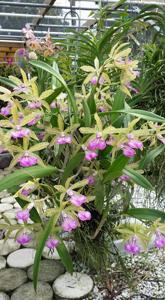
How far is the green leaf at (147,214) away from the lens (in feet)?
3.30

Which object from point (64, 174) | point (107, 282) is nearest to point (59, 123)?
point (64, 174)

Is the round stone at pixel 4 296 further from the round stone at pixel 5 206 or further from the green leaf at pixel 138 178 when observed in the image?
the round stone at pixel 5 206

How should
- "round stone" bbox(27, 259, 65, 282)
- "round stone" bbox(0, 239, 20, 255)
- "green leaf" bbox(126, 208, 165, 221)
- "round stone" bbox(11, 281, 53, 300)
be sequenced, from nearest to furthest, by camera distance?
"green leaf" bbox(126, 208, 165, 221), "round stone" bbox(11, 281, 53, 300), "round stone" bbox(27, 259, 65, 282), "round stone" bbox(0, 239, 20, 255)

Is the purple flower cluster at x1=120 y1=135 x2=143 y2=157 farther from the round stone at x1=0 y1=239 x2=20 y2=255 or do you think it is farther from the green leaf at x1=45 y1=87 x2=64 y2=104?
the round stone at x1=0 y1=239 x2=20 y2=255

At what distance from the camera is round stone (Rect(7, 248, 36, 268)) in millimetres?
1395

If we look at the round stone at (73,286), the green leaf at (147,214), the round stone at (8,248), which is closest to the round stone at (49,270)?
the round stone at (73,286)

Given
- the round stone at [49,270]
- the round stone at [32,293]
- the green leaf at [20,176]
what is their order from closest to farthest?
1. the green leaf at [20,176]
2. the round stone at [32,293]
3. the round stone at [49,270]

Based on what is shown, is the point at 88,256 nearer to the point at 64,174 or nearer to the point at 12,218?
the point at 64,174

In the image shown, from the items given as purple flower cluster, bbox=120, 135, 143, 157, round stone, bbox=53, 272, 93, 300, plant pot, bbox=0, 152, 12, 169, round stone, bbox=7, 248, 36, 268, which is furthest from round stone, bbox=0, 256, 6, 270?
plant pot, bbox=0, 152, 12, 169

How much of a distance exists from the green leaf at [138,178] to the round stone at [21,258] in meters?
0.71

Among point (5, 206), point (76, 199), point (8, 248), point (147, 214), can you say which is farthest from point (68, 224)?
point (5, 206)

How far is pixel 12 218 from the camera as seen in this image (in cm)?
190

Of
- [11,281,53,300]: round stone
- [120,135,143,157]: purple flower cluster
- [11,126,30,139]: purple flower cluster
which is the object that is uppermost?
[11,126,30,139]: purple flower cluster

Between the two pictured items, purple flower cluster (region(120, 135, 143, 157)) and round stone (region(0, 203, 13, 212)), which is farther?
round stone (region(0, 203, 13, 212))
